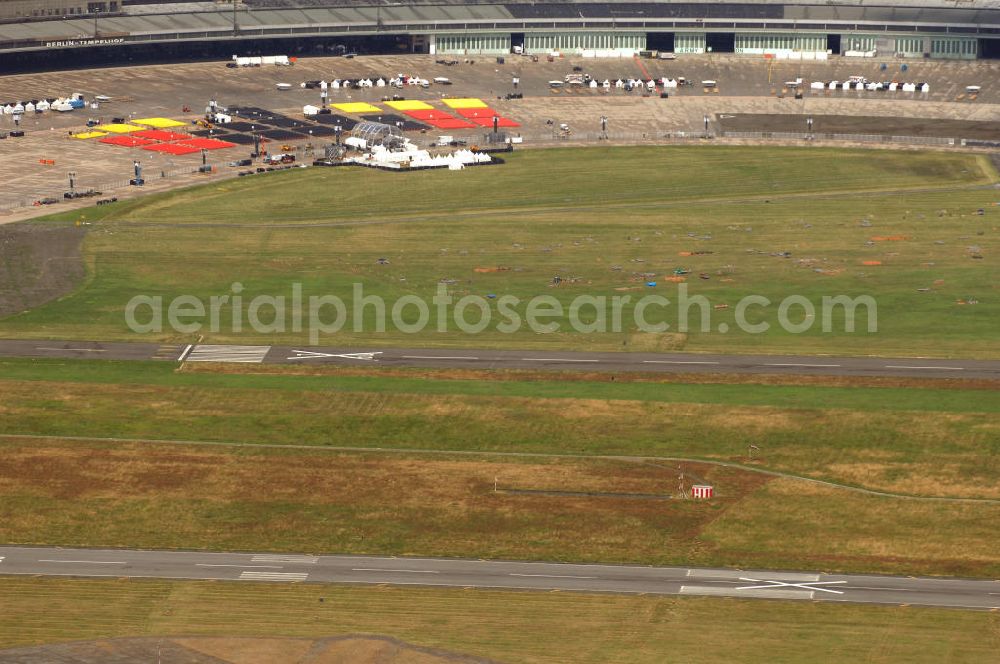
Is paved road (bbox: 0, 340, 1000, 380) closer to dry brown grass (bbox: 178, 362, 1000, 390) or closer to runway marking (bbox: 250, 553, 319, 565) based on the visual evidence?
dry brown grass (bbox: 178, 362, 1000, 390)

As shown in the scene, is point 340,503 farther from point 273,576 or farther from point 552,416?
point 552,416

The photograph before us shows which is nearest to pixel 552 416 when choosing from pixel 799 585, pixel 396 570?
pixel 396 570

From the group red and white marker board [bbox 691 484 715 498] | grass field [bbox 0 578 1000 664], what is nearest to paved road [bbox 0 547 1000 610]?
grass field [bbox 0 578 1000 664]

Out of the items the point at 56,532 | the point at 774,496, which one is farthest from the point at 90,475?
the point at 774,496

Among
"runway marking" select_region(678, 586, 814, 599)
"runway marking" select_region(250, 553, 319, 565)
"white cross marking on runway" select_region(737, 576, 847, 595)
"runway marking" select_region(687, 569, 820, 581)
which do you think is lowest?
"runway marking" select_region(678, 586, 814, 599)

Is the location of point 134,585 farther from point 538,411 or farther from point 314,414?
point 538,411

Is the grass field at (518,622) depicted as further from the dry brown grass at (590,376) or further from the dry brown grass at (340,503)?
the dry brown grass at (590,376)

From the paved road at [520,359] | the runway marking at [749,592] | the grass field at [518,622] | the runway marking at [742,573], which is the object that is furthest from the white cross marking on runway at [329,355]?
the runway marking at [749,592]
